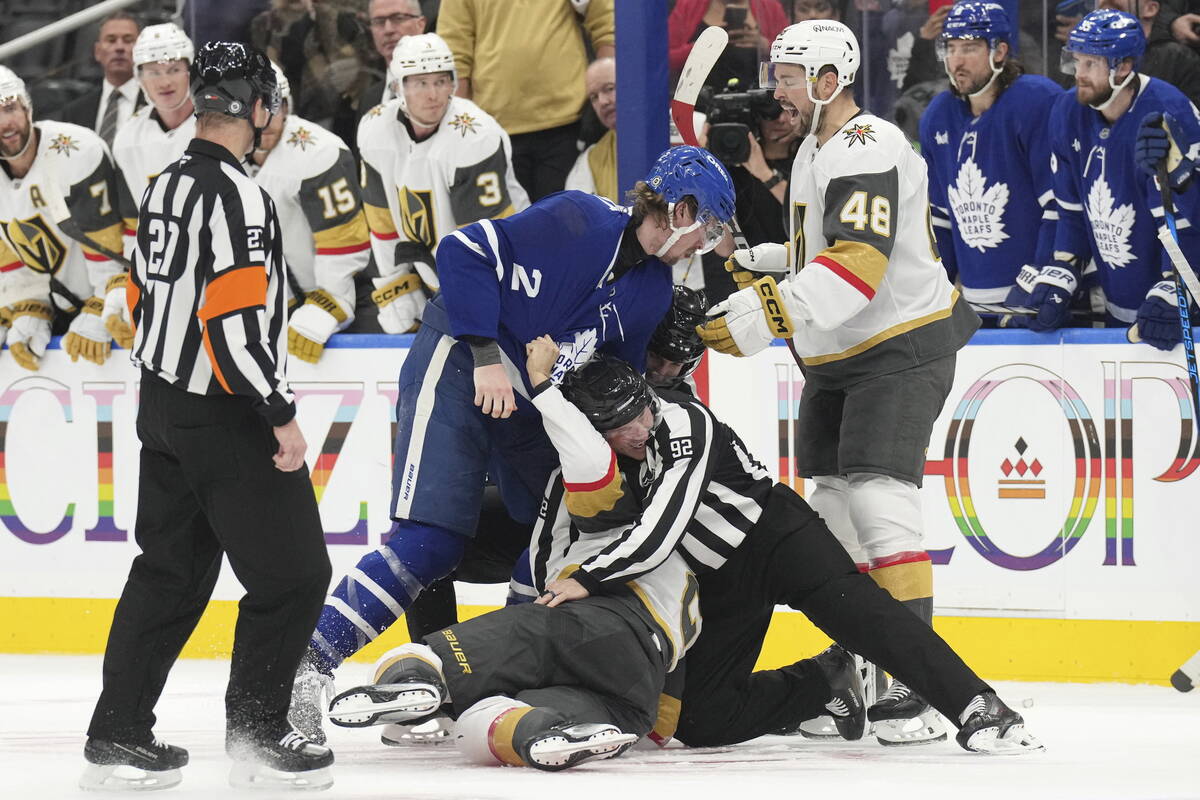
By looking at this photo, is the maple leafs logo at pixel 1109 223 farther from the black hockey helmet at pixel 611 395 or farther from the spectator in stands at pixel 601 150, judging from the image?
the black hockey helmet at pixel 611 395

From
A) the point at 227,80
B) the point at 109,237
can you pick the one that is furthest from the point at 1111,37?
the point at 109,237

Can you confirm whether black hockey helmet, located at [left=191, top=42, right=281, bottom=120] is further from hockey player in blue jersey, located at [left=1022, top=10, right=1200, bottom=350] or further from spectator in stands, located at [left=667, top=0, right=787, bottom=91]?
hockey player in blue jersey, located at [left=1022, top=10, right=1200, bottom=350]

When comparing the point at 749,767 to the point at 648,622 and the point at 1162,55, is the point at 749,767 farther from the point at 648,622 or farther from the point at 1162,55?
the point at 1162,55

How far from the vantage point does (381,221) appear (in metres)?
5.66

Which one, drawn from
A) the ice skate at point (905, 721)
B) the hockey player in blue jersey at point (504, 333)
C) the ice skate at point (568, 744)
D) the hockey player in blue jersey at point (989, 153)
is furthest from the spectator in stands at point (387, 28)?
the ice skate at point (568, 744)

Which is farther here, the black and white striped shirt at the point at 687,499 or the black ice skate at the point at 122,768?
the black and white striped shirt at the point at 687,499

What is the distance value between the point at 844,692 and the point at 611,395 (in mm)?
925

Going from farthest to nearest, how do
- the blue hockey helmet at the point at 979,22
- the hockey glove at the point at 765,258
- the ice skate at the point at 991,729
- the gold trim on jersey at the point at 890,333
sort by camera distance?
1. the blue hockey helmet at the point at 979,22
2. the hockey glove at the point at 765,258
3. the gold trim on jersey at the point at 890,333
4. the ice skate at the point at 991,729

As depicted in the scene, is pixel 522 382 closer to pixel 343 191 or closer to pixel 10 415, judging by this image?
pixel 343 191

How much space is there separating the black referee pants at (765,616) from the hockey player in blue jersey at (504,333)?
1.74 feet

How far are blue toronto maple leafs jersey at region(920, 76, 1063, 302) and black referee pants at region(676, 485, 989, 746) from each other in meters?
1.72

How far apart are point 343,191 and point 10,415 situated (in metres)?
1.38

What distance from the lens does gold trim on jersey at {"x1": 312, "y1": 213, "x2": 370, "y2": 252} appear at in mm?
5664

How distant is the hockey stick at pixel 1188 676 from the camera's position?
464 centimetres
